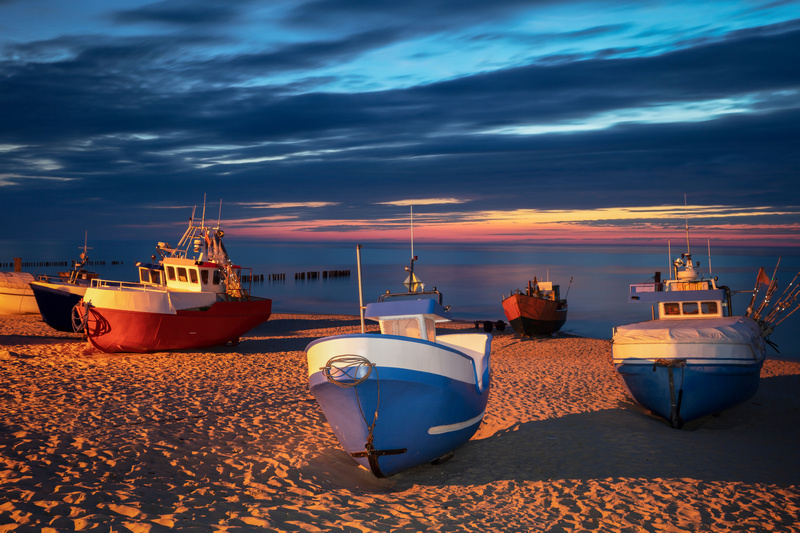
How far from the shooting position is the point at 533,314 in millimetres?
28234

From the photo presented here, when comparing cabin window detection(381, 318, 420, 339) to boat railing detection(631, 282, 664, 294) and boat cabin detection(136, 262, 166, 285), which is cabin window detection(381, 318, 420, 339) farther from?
boat cabin detection(136, 262, 166, 285)

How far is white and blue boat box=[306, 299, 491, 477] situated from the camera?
7.59 metres

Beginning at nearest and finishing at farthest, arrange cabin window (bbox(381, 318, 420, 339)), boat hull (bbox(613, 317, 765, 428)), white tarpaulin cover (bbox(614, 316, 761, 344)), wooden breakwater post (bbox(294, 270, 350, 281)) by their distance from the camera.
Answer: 1. cabin window (bbox(381, 318, 420, 339))
2. boat hull (bbox(613, 317, 765, 428))
3. white tarpaulin cover (bbox(614, 316, 761, 344))
4. wooden breakwater post (bbox(294, 270, 350, 281))

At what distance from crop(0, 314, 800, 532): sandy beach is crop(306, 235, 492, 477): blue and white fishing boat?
62cm

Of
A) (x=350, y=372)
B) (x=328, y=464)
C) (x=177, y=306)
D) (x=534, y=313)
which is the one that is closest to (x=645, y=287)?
(x=534, y=313)

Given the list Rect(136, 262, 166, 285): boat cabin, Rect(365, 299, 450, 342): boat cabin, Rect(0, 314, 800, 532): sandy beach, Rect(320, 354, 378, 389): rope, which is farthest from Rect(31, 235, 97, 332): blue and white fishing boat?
Rect(320, 354, 378, 389): rope

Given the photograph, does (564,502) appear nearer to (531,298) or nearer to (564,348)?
(564,348)

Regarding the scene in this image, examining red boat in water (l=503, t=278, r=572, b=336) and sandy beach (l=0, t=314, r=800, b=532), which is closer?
sandy beach (l=0, t=314, r=800, b=532)

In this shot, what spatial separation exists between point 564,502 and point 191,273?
18.4m

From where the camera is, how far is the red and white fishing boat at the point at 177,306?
1806 centimetres

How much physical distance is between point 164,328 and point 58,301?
721cm

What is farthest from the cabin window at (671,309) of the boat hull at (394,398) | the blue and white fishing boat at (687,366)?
the boat hull at (394,398)

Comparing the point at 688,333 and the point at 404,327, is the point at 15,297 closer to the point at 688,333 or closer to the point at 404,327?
the point at 404,327

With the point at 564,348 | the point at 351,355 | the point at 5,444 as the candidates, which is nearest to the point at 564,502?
the point at 351,355
